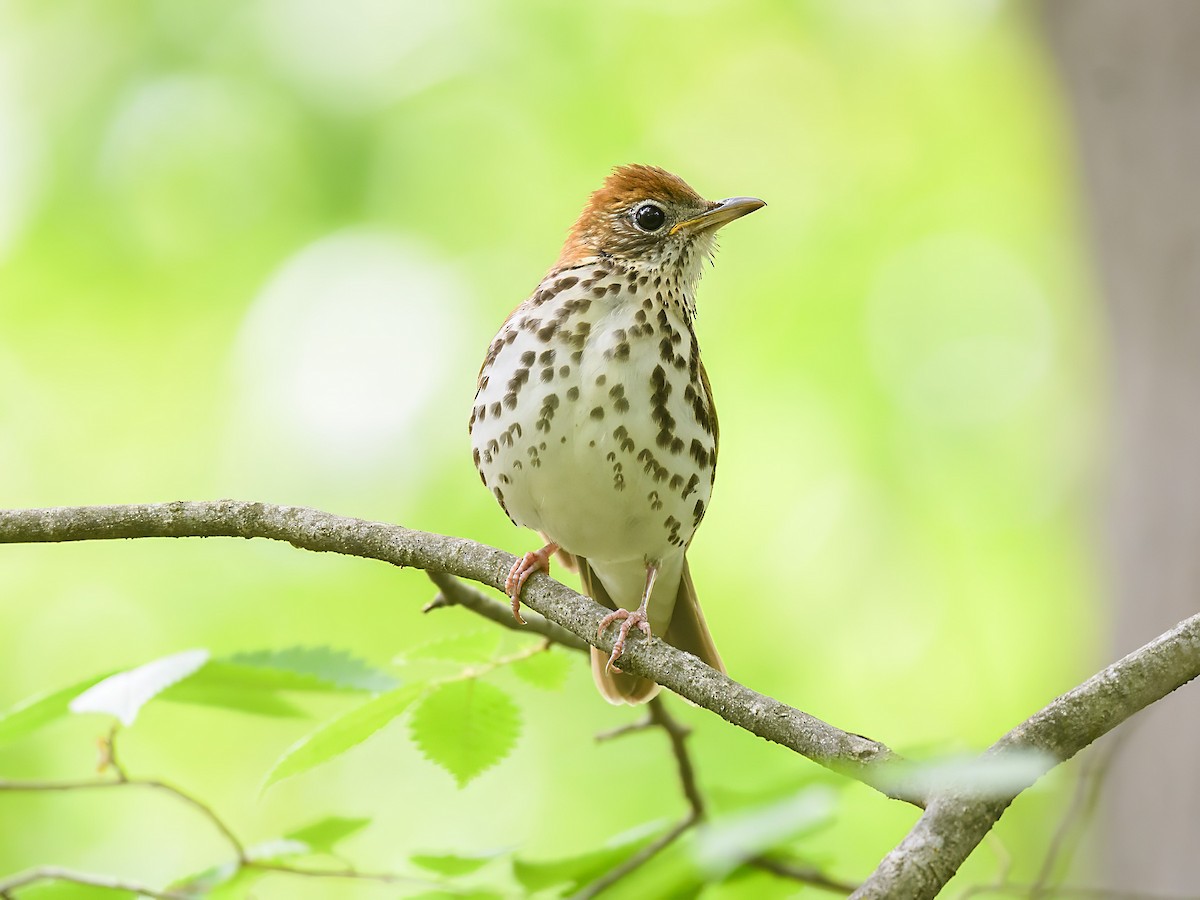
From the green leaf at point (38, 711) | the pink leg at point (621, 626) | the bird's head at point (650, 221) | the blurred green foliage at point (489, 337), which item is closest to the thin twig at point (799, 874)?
the pink leg at point (621, 626)

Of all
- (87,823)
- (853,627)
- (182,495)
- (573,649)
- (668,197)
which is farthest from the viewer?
(853,627)

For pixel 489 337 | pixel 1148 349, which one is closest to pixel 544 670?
pixel 1148 349

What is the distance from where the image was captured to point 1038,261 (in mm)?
11062

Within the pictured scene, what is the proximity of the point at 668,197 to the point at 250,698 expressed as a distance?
2.19 m

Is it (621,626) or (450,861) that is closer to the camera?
(450,861)

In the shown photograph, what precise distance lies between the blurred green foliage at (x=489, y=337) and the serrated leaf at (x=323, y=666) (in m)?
4.91

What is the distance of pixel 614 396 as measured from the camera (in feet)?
11.1

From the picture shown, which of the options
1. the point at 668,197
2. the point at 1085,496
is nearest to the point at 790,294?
the point at 1085,496

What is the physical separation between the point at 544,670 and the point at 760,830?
0.64 metres

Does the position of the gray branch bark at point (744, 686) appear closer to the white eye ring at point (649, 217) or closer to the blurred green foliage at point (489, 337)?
the white eye ring at point (649, 217)

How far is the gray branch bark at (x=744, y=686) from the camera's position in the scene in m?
1.84

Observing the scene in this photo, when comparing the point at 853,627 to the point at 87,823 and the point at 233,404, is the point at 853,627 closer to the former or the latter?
the point at 233,404

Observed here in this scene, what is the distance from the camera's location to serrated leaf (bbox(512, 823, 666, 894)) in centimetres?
260

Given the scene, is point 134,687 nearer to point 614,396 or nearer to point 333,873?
point 333,873
